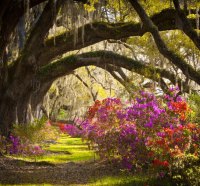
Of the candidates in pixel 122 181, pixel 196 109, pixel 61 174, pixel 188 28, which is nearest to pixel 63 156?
pixel 61 174

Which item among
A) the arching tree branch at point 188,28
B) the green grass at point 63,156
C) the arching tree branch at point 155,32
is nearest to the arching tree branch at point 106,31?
the arching tree branch at point 155,32

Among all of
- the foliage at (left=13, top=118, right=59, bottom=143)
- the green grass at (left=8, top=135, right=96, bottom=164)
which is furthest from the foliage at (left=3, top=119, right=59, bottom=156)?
the green grass at (left=8, top=135, right=96, bottom=164)

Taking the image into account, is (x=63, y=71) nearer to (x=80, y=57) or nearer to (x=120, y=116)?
(x=80, y=57)

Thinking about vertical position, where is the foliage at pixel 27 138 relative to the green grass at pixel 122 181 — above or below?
above

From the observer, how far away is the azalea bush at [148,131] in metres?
8.45

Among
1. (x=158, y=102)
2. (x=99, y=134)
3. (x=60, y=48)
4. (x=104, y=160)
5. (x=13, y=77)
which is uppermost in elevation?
(x=60, y=48)

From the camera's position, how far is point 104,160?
1333cm

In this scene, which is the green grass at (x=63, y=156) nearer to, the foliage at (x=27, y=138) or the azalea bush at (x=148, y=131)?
the foliage at (x=27, y=138)

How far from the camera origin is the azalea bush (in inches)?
333

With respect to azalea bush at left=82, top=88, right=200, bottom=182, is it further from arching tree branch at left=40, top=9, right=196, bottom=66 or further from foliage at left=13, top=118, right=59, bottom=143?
arching tree branch at left=40, top=9, right=196, bottom=66

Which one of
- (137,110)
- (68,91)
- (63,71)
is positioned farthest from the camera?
(68,91)

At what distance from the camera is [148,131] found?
32.1 ft

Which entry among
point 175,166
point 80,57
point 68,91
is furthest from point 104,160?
point 68,91

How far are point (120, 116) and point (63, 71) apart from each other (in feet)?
12.9
